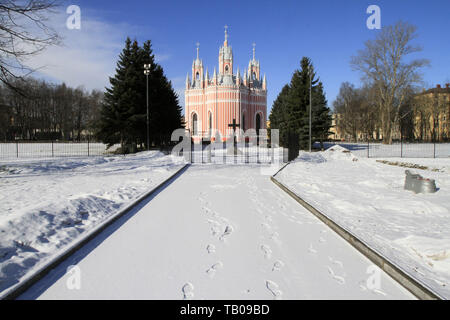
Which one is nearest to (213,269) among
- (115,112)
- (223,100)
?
(115,112)

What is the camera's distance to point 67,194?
8031 mm

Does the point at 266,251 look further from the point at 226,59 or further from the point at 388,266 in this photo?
the point at 226,59

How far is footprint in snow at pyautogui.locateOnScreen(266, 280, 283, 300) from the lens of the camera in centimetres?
300

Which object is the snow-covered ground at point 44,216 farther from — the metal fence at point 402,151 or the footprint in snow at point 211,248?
the metal fence at point 402,151

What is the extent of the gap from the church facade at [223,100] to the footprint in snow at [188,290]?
52704 mm

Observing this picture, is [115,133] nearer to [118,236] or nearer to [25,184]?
[25,184]

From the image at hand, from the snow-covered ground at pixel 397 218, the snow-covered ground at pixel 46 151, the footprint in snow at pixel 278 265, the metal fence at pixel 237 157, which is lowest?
the footprint in snow at pixel 278 265

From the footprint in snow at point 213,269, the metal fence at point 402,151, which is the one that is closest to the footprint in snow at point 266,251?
the footprint in snow at point 213,269

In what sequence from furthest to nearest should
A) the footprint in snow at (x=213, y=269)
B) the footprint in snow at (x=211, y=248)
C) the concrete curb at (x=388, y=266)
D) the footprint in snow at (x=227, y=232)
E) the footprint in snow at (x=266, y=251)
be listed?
the footprint in snow at (x=227, y=232), the footprint in snow at (x=211, y=248), the footprint in snow at (x=266, y=251), the footprint in snow at (x=213, y=269), the concrete curb at (x=388, y=266)

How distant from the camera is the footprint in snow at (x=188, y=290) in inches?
118

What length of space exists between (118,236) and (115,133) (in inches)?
916

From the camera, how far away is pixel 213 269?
11.8ft

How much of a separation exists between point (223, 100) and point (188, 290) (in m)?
56.4

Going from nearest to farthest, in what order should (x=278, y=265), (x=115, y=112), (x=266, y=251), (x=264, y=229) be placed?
(x=278, y=265)
(x=266, y=251)
(x=264, y=229)
(x=115, y=112)
